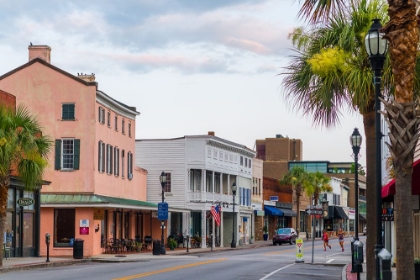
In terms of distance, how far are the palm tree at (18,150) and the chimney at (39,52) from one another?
1622 centimetres

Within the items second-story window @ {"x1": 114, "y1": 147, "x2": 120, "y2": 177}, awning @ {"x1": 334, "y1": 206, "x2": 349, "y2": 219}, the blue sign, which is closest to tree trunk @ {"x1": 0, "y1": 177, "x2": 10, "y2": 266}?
the blue sign

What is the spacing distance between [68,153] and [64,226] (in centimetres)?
427

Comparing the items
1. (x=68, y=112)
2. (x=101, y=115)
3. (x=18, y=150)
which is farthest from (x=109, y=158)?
(x=18, y=150)

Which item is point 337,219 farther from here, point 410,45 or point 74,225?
point 410,45

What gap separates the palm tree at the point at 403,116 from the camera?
1399 cm

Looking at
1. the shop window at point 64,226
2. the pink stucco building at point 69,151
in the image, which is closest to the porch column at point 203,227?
the pink stucco building at point 69,151

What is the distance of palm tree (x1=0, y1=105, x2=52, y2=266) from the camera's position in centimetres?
3197

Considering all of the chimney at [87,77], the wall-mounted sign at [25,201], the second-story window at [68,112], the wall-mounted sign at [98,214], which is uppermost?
the chimney at [87,77]

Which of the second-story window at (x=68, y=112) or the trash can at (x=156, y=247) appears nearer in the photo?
the second-story window at (x=68, y=112)

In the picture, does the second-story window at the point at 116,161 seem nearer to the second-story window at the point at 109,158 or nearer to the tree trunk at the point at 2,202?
the second-story window at the point at 109,158

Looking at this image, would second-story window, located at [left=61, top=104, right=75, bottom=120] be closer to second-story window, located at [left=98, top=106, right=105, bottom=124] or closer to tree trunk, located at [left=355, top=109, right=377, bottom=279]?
second-story window, located at [left=98, top=106, right=105, bottom=124]

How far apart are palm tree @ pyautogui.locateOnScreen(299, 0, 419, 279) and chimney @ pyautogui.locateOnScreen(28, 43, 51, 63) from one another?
118ft

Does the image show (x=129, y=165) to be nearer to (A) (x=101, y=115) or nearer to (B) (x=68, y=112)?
(A) (x=101, y=115)

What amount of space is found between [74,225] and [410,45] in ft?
112
